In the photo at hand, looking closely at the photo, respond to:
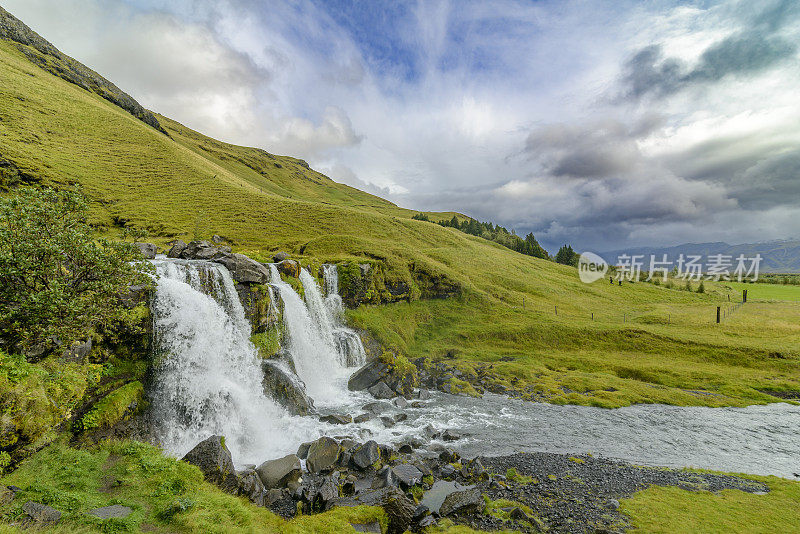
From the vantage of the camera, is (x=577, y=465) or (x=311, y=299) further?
(x=311, y=299)

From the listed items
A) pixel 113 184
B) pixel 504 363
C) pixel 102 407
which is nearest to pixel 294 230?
pixel 113 184

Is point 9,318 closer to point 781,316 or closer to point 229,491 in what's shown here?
point 229,491

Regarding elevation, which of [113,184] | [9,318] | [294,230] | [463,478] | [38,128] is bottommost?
[463,478]

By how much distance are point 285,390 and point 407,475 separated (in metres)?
14.1

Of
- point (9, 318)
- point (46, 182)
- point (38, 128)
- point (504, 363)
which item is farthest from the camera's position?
point (38, 128)

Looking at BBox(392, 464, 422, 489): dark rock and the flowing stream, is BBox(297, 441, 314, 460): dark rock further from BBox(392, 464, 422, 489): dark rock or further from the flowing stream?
BBox(392, 464, 422, 489): dark rock

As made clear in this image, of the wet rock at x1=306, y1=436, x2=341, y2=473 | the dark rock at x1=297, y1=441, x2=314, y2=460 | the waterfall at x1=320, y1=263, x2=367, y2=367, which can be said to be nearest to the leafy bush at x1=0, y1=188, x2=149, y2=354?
the dark rock at x1=297, y1=441, x2=314, y2=460

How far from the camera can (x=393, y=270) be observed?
62812 millimetres

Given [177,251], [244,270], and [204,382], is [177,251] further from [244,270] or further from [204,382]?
[204,382]

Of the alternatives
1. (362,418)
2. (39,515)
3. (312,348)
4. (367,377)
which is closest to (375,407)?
(362,418)

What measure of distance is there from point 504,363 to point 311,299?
2831 centimetres

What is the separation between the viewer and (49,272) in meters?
14.3

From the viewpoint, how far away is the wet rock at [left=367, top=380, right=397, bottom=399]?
33.3 metres

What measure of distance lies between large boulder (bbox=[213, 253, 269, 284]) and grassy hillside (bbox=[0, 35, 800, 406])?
58.4 ft
